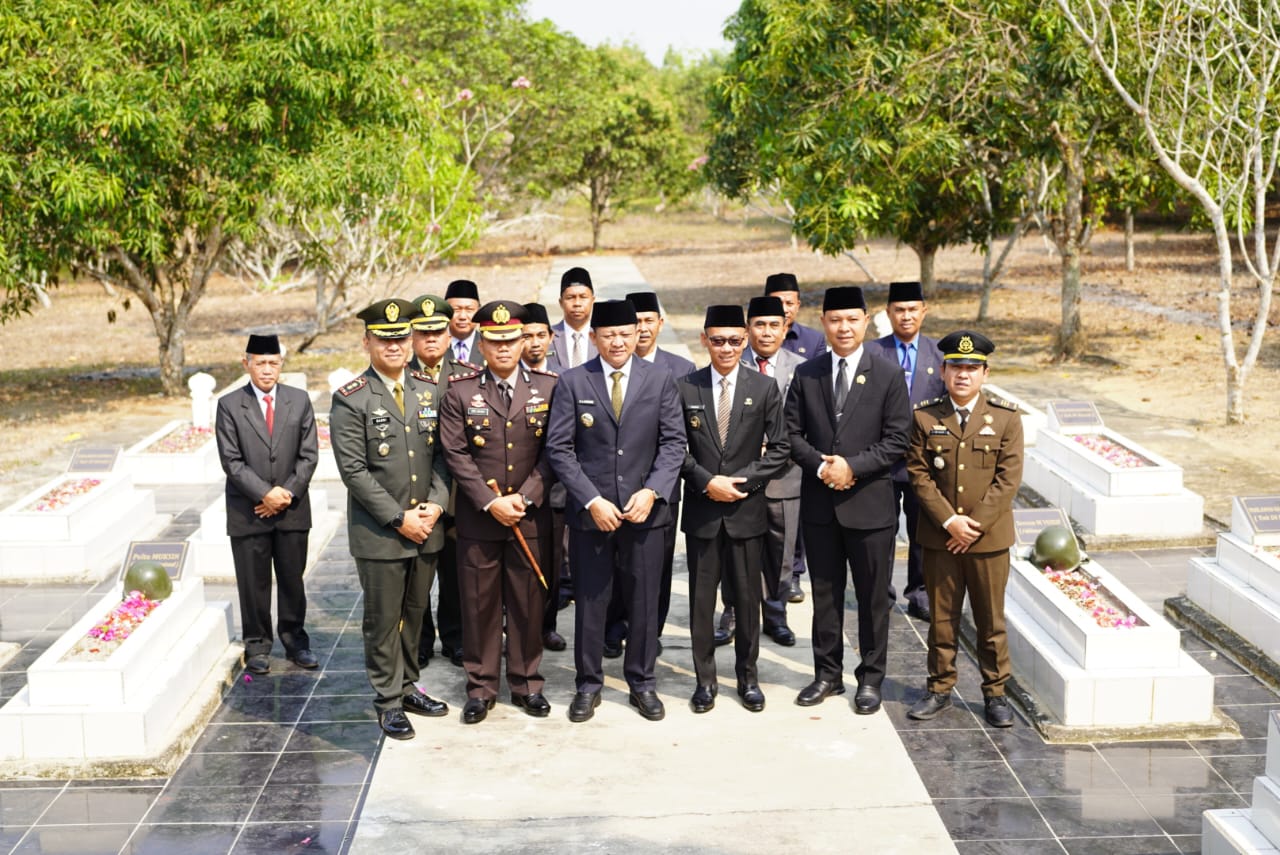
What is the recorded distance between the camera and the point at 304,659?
22.6 feet

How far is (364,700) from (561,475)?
5.04 feet

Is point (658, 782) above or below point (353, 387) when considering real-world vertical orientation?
below

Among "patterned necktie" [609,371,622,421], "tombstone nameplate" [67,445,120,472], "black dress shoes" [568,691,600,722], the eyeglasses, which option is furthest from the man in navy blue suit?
"tombstone nameplate" [67,445,120,472]

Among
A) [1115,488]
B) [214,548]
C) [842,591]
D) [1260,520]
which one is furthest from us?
[1115,488]

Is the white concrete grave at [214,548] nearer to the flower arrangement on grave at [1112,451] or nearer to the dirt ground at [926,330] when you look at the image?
the dirt ground at [926,330]

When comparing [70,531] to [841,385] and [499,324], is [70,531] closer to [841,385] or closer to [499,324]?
[499,324]

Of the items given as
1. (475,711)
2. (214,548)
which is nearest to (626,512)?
(475,711)

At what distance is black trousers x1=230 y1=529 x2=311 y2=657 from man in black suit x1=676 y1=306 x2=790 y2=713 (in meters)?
2.13

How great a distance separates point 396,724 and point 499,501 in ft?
3.62

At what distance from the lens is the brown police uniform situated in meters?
6.01

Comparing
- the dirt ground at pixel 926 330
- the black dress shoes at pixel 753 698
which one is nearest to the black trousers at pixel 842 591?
the black dress shoes at pixel 753 698

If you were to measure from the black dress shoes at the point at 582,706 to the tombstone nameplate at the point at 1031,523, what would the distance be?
244 cm

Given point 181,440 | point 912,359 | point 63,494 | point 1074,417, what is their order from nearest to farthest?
point 912,359, point 63,494, point 1074,417, point 181,440

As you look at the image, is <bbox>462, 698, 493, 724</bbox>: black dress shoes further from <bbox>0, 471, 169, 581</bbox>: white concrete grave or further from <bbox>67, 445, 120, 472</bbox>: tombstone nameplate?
<bbox>67, 445, 120, 472</bbox>: tombstone nameplate
